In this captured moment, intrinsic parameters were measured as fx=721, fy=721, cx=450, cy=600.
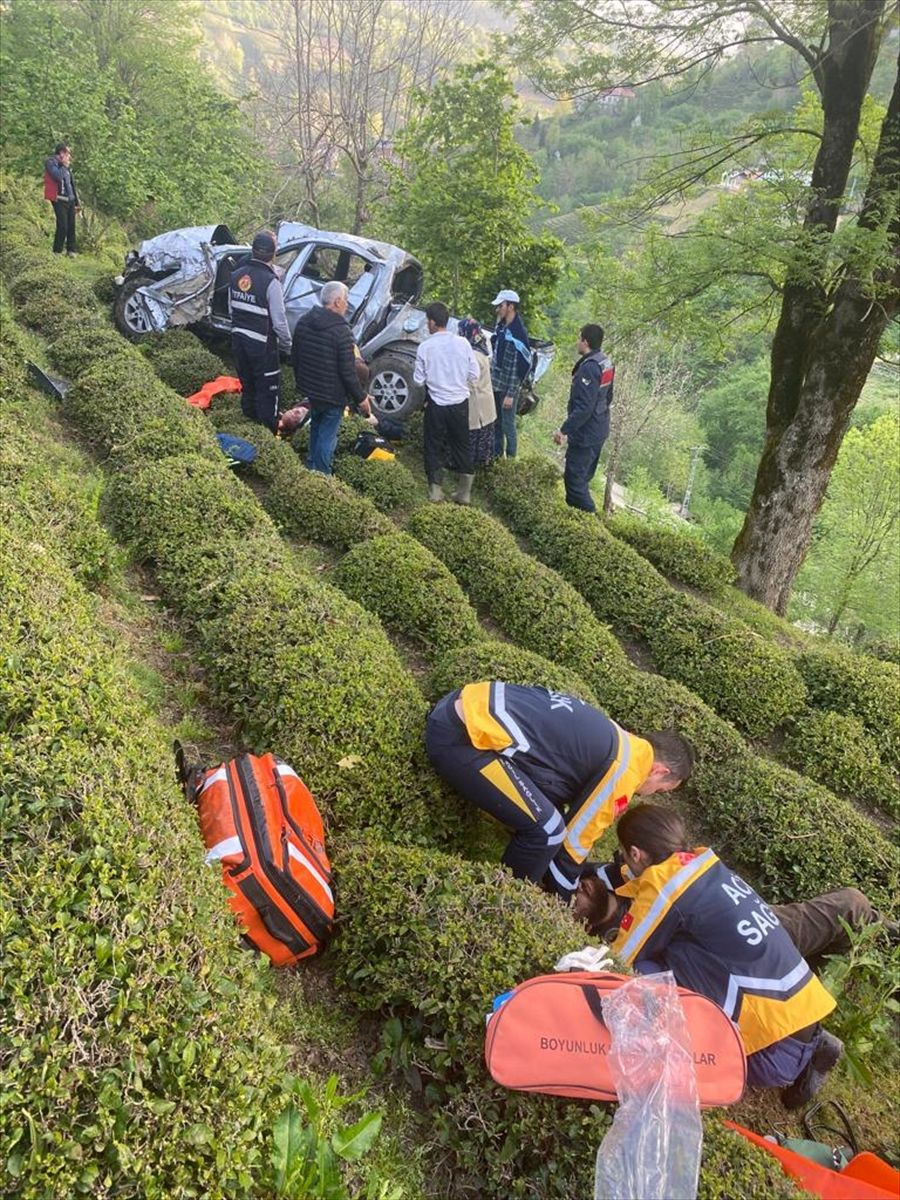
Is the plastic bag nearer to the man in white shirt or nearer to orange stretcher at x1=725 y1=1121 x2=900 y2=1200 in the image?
orange stretcher at x1=725 y1=1121 x2=900 y2=1200

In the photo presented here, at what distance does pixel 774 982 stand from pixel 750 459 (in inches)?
1890

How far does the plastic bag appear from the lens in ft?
7.10

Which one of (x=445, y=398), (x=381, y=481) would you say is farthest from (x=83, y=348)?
(x=445, y=398)

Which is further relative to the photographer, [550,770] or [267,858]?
[550,770]

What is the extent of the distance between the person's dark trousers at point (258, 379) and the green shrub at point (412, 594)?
3463 millimetres

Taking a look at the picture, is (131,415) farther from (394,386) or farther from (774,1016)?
(774,1016)

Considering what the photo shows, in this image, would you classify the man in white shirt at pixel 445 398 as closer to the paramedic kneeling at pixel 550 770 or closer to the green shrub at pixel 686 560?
the green shrub at pixel 686 560

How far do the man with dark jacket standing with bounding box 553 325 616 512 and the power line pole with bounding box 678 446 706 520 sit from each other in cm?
3851

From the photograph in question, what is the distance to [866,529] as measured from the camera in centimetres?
2230

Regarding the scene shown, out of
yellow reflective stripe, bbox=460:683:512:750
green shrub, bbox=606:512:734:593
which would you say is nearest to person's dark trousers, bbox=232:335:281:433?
green shrub, bbox=606:512:734:593

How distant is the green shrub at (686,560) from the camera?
8.77 metres

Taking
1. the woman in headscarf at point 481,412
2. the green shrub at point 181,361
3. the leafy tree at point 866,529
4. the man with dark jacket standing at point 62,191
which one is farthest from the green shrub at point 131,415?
the leafy tree at point 866,529

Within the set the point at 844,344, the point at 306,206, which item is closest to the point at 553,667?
the point at 844,344

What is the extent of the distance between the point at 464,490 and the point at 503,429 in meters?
2.04
